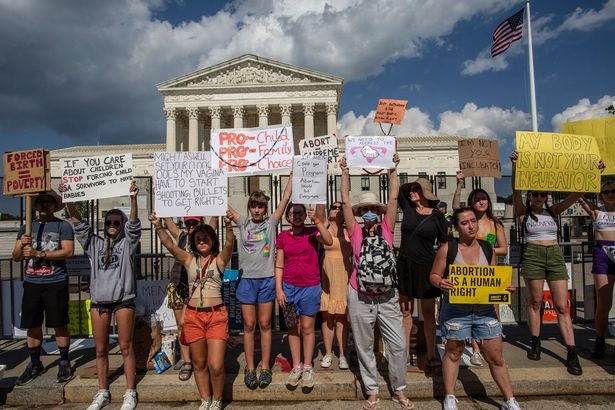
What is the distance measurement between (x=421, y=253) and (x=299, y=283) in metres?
1.39

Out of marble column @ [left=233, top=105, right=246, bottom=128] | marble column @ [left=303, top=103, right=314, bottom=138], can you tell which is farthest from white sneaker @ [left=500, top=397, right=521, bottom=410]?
marble column @ [left=233, top=105, right=246, bottom=128]

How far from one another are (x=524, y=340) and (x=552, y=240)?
1.74 metres

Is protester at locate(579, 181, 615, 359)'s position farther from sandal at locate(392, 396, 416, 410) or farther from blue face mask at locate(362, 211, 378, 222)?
blue face mask at locate(362, 211, 378, 222)

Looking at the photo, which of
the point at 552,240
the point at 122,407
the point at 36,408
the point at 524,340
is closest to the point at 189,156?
the point at 122,407

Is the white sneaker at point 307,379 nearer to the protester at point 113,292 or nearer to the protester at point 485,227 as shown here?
the protester at point 113,292

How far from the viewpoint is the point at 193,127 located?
5528 centimetres

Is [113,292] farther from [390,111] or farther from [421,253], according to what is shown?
[390,111]

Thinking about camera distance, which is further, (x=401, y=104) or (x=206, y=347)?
(x=401, y=104)

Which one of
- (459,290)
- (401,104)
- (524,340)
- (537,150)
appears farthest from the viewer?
(401,104)

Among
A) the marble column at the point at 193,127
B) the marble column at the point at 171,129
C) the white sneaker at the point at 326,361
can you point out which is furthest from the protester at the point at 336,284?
the marble column at the point at 171,129

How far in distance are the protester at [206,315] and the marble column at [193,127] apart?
2049 inches

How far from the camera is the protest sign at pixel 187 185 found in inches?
190

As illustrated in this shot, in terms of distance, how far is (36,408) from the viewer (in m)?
4.53

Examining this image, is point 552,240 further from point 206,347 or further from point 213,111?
point 213,111
